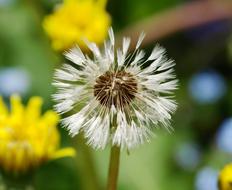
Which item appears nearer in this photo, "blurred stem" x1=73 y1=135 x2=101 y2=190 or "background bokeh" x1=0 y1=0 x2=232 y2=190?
"blurred stem" x1=73 y1=135 x2=101 y2=190

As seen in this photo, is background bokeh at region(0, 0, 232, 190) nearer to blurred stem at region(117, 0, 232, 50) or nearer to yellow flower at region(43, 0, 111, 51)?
blurred stem at region(117, 0, 232, 50)

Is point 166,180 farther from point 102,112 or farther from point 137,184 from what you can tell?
point 102,112

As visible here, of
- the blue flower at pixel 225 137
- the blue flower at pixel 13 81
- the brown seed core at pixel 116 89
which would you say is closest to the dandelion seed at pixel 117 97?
the brown seed core at pixel 116 89

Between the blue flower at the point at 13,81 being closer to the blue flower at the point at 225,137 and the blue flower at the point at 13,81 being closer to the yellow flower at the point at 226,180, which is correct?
the blue flower at the point at 225,137

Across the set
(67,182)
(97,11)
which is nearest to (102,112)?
(97,11)

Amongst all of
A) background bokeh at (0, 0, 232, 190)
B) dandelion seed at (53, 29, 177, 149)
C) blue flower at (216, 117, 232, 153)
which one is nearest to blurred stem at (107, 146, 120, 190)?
dandelion seed at (53, 29, 177, 149)

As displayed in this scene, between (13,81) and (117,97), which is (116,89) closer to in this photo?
(117,97)
